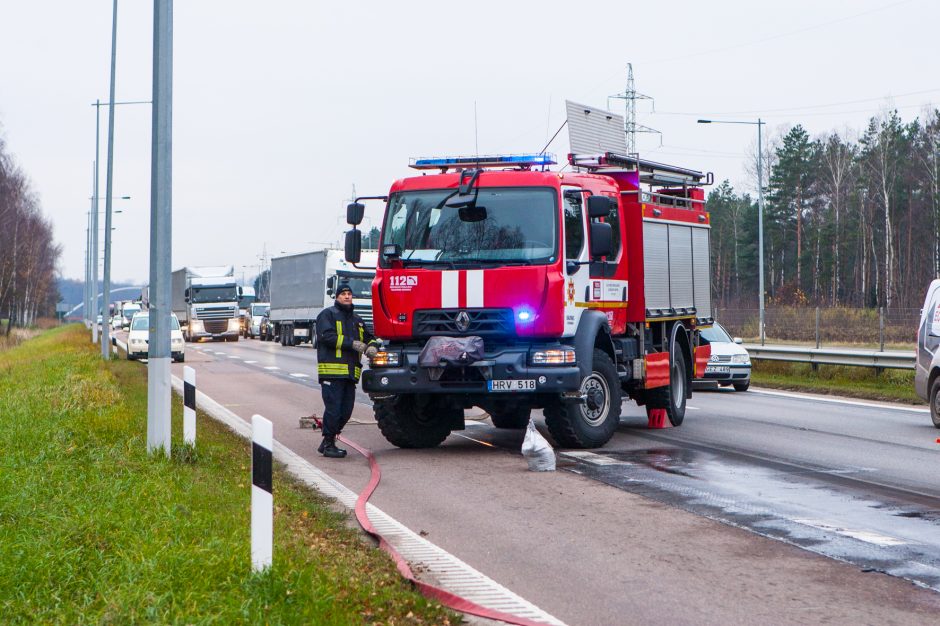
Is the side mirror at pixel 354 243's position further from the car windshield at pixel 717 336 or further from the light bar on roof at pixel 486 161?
the car windshield at pixel 717 336

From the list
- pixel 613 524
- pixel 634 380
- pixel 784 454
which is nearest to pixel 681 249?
pixel 634 380

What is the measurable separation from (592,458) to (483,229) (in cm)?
266

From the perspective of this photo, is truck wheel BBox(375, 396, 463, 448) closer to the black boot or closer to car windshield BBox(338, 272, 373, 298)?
the black boot

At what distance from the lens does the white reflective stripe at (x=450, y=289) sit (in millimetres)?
12758

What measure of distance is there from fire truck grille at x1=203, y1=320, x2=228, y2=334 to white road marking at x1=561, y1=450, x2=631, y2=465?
49.8 m

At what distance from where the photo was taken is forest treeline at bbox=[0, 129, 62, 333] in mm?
68562

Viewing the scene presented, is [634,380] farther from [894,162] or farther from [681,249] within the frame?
[894,162]

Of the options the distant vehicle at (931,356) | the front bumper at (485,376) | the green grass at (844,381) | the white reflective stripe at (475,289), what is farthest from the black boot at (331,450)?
the green grass at (844,381)

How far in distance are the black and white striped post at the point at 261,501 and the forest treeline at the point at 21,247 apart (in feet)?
208

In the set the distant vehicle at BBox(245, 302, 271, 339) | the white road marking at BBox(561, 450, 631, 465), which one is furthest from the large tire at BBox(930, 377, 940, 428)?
the distant vehicle at BBox(245, 302, 271, 339)

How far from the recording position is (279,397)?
2262 centimetres

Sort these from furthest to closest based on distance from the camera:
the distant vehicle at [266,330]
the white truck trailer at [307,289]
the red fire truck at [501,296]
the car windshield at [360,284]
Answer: the distant vehicle at [266,330] → the white truck trailer at [307,289] → the car windshield at [360,284] → the red fire truck at [501,296]

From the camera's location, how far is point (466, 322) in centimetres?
1273

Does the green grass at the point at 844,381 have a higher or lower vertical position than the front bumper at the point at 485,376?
lower
